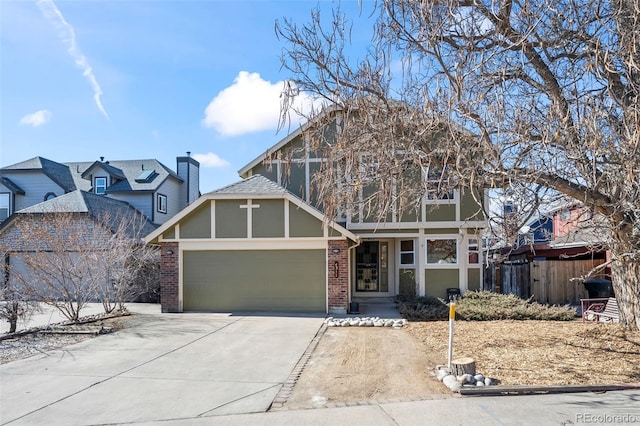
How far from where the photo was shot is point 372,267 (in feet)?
55.3

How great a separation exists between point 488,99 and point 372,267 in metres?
10.5

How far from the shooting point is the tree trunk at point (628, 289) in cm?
824

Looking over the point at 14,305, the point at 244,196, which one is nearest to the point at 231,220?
the point at 244,196

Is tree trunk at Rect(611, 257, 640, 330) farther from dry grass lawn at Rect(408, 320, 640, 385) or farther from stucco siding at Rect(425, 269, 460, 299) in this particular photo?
stucco siding at Rect(425, 269, 460, 299)

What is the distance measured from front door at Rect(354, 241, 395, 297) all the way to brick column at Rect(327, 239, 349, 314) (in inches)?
152

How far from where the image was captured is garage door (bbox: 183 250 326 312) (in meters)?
13.3

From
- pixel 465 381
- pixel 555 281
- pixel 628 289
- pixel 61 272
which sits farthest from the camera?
pixel 555 281

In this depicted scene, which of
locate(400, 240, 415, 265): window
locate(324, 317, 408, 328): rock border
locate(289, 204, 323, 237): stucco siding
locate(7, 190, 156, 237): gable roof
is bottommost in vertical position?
locate(324, 317, 408, 328): rock border

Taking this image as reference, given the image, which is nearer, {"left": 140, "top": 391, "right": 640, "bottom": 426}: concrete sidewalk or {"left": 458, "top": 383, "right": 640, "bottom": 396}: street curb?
{"left": 140, "top": 391, "right": 640, "bottom": 426}: concrete sidewalk

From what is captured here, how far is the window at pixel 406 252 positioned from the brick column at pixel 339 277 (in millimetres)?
3589

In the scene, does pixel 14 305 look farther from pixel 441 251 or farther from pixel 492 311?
pixel 441 251

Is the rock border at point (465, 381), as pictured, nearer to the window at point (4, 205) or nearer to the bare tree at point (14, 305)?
the bare tree at point (14, 305)

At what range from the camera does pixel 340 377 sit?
6605 mm

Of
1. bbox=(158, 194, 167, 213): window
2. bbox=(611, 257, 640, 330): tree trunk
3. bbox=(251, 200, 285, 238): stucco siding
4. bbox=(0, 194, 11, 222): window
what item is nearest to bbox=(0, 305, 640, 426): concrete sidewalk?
bbox=(611, 257, 640, 330): tree trunk
